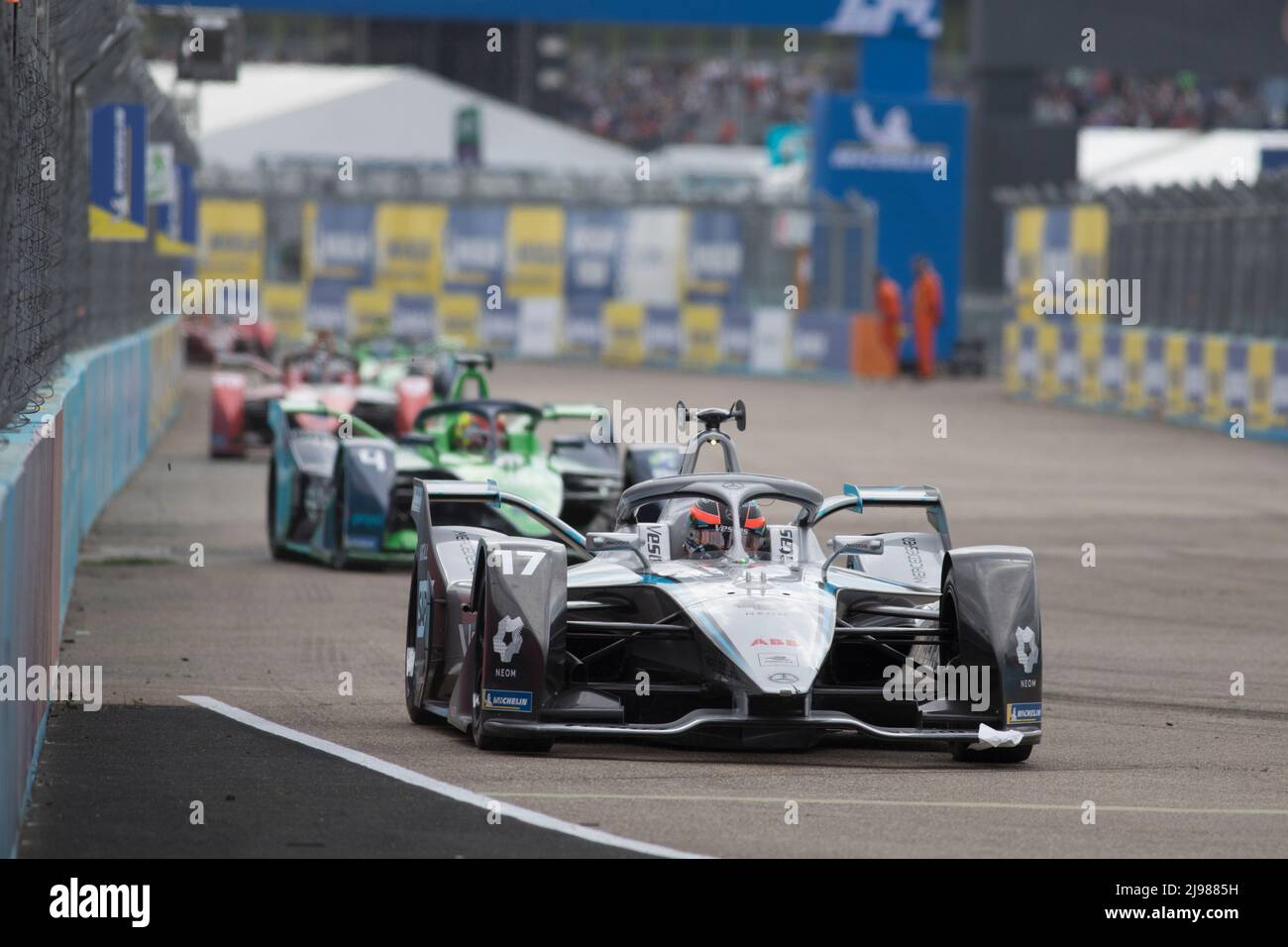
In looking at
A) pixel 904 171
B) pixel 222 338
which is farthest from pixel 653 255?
pixel 222 338

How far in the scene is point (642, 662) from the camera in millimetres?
9008

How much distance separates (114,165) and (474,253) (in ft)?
98.3

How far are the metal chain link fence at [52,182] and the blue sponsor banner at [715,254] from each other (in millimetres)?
25530

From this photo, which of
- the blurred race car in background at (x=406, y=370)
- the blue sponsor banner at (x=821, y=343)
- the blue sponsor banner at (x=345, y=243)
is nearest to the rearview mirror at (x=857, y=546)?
the blurred race car in background at (x=406, y=370)

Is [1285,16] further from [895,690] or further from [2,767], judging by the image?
[2,767]

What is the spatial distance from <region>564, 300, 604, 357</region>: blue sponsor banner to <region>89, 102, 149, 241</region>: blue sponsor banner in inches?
1104

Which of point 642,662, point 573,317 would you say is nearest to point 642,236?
point 573,317

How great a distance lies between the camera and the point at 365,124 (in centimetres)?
5066

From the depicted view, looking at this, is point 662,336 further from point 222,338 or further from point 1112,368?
point 1112,368

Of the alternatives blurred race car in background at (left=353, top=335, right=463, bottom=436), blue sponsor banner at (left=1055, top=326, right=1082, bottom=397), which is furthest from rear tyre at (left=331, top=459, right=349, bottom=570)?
blue sponsor banner at (left=1055, top=326, right=1082, bottom=397)

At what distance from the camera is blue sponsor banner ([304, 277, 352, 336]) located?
149 feet

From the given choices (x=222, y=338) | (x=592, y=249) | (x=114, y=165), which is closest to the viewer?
(x=114, y=165)
